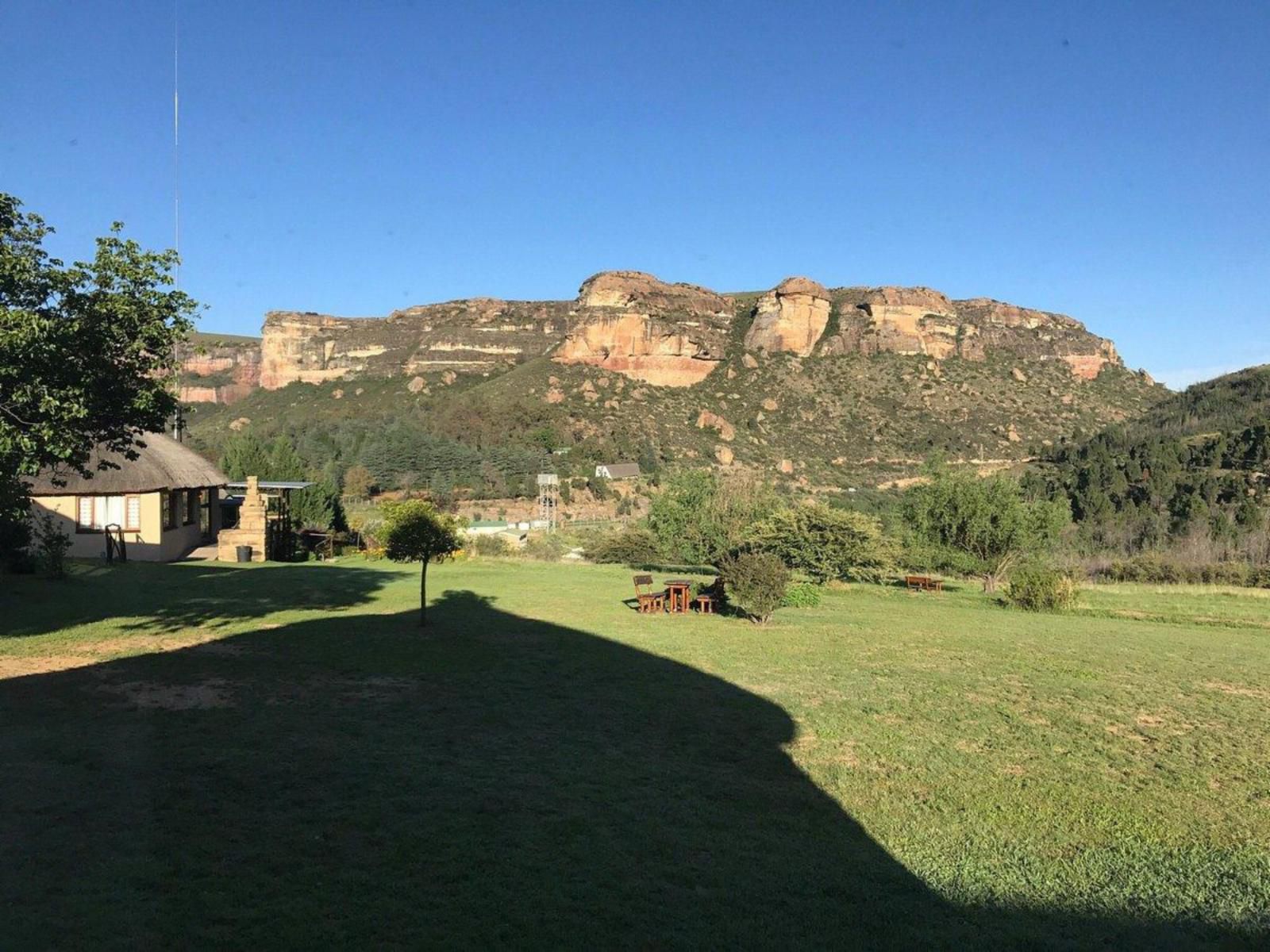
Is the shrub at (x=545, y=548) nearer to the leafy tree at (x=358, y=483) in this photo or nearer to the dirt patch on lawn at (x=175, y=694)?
the leafy tree at (x=358, y=483)

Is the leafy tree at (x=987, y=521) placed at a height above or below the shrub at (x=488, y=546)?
above

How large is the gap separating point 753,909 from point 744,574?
12.0 metres

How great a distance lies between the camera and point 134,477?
23359 millimetres

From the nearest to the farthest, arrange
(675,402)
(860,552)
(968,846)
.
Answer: (968,846) < (860,552) < (675,402)

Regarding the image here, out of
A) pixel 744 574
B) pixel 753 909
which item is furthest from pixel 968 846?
pixel 744 574

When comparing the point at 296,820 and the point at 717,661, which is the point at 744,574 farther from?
the point at 296,820

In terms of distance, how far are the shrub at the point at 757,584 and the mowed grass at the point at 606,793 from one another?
2.92 m

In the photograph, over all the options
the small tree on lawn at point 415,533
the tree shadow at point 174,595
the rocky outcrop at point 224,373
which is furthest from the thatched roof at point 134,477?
the rocky outcrop at point 224,373

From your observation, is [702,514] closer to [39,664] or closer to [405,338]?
[39,664]

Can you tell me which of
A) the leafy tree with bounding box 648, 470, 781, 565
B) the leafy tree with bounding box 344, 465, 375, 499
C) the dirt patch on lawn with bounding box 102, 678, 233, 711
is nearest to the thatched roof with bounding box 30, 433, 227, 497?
the dirt patch on lawn with bounding box 102, 678, 233, 711

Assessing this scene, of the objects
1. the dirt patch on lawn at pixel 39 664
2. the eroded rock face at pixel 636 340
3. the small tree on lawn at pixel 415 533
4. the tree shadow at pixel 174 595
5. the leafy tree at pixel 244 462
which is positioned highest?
the eroded rock face at pixel 636 340

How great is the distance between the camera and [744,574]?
1645cm

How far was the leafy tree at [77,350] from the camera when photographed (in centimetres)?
916

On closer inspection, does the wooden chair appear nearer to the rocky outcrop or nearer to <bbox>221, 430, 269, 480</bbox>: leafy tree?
<bbox>221, 430, 269, 480</bbox>: leafy tree
